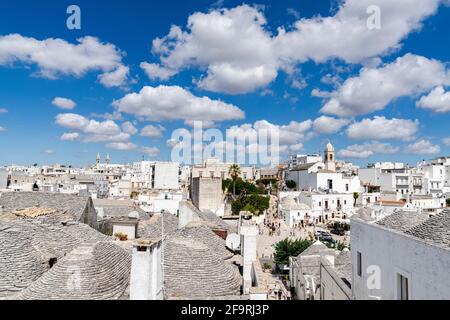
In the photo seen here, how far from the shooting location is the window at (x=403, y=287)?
7.51 meters

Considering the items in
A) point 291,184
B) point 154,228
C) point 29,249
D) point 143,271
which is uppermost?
point 291,184

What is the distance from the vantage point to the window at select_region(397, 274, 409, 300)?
7.51 metres

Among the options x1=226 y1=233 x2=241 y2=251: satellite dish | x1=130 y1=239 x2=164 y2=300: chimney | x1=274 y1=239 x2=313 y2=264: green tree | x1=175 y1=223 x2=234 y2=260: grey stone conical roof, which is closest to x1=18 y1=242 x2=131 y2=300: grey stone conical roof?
x1=130 y1=239 x2=164 y2=300: chimney

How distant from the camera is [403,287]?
25.2 ft

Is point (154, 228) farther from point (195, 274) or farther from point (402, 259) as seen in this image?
point (402, 259)

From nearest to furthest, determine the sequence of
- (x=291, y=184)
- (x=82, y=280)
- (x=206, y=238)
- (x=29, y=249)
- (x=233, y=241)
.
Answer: (x=82, y=280), (x=29, y=249), (x=206, y=238), (x=233, y=241), (x=291, y=184)

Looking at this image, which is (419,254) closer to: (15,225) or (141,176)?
(15,225)

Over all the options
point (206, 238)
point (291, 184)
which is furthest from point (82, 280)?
point (291, 184)

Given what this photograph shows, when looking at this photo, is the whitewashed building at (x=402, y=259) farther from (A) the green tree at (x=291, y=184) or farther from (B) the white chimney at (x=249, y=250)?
(A) the green tree at (x=291, y=184)

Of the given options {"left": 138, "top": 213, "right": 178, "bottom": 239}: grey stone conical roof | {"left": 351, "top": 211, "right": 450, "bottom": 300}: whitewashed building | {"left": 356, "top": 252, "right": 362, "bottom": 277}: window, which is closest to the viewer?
{"left": 351, "top": 211, "right": 450, "bottom": 300}: whitewashed building

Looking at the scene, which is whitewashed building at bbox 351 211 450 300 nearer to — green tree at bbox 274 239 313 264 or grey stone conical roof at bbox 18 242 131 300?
grey stone conical roof at bbox 18 242 131 300

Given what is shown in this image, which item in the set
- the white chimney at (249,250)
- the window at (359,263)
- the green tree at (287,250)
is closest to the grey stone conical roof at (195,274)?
the white chimney at (249,250)

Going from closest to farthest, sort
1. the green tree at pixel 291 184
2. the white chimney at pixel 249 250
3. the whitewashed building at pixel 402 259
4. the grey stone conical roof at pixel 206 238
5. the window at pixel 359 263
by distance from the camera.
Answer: the whitewashed building at pixel 402 259 → the window at pixel 359 263 → the white chimney at pixel 249 250 → the grey stone conical roof at pixel 206 238 → the green tree at pixel 291 184
